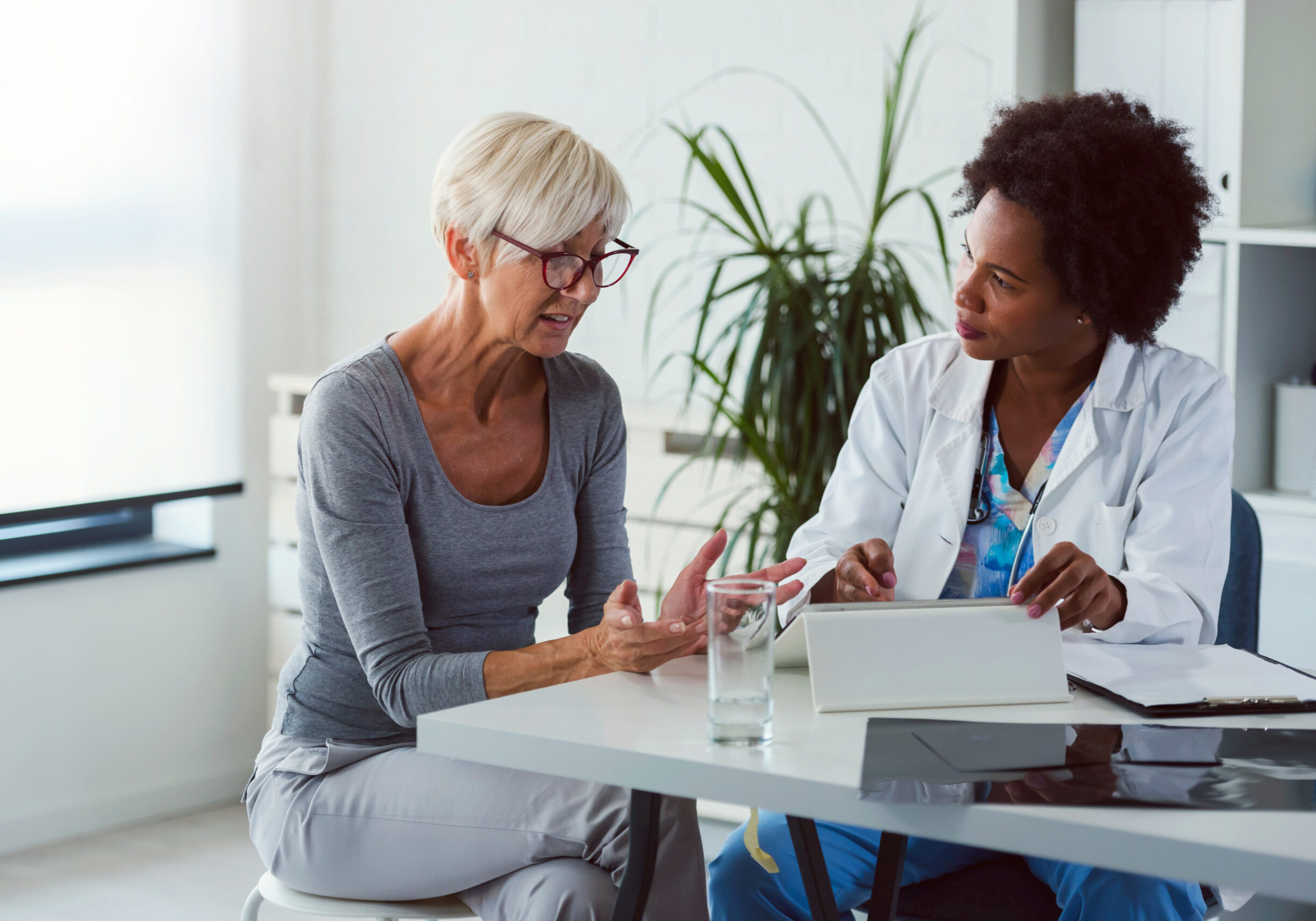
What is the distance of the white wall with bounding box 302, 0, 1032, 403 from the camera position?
3.04 m

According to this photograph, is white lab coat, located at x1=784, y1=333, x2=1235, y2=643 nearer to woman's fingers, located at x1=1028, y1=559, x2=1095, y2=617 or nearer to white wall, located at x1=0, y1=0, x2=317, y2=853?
woman's fingers, located at x1=1028, y1=559, x2=1095, y2=617

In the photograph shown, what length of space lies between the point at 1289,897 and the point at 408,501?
1077mm

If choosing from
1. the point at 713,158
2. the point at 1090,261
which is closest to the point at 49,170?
the point at 713,158

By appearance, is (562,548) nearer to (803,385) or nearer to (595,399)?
(595,399)

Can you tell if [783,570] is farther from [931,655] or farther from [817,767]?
[817,767]

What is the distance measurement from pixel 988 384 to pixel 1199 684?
61cm

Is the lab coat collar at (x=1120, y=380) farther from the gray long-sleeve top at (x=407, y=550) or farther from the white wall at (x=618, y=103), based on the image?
the white wall at (x=618, y=103)

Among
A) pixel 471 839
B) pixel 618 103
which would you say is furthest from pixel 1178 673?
pixel 618 103

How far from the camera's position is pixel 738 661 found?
1.22 meters

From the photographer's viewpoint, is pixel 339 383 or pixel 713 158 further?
pixel 713 158

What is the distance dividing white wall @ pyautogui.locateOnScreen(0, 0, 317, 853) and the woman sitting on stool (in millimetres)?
2087

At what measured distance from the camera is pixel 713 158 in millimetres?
2463

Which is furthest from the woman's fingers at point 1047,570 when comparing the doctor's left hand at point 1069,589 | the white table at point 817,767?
the white table at point 817,767

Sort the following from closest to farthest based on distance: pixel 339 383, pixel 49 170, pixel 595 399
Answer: pixel 339 383 < pixel 595 399 < pixel 49 170
